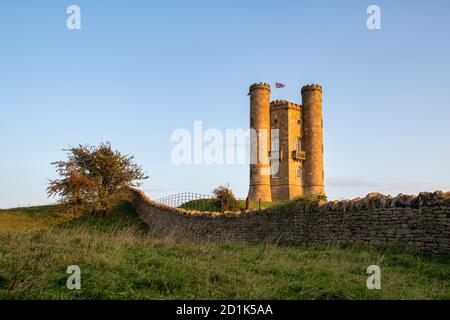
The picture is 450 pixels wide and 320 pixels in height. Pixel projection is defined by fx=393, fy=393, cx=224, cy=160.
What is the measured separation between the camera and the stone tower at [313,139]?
47188mm

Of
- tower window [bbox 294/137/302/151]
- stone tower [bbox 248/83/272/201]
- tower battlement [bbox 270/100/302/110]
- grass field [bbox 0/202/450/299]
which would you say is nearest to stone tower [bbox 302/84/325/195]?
tower window [bbox 294/137/302/151]

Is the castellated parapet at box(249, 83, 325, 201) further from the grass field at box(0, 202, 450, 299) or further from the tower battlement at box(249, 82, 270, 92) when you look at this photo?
the grass field at box(0, 202, 450, 299)

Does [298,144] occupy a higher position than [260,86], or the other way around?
[260,86]

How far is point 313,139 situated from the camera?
156 ft

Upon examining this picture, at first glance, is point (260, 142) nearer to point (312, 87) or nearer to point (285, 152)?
point (285, 152)

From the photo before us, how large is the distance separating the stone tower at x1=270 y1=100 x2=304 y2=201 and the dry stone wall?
2660cm

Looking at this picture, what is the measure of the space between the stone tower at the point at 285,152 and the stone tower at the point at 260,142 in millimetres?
834

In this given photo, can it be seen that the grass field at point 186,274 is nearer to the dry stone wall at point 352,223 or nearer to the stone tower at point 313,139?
the dry stone wall at point 352,223


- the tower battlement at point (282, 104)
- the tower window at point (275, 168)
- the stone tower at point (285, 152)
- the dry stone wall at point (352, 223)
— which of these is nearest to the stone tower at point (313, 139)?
the stone tower at point (285, 152)

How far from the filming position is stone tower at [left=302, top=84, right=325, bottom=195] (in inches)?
1858

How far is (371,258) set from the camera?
32.7ft

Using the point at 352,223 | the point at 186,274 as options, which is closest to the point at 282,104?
the point at 352,223

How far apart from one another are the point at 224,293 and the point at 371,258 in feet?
18.0

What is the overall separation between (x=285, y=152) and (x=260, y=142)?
10.9 feet
